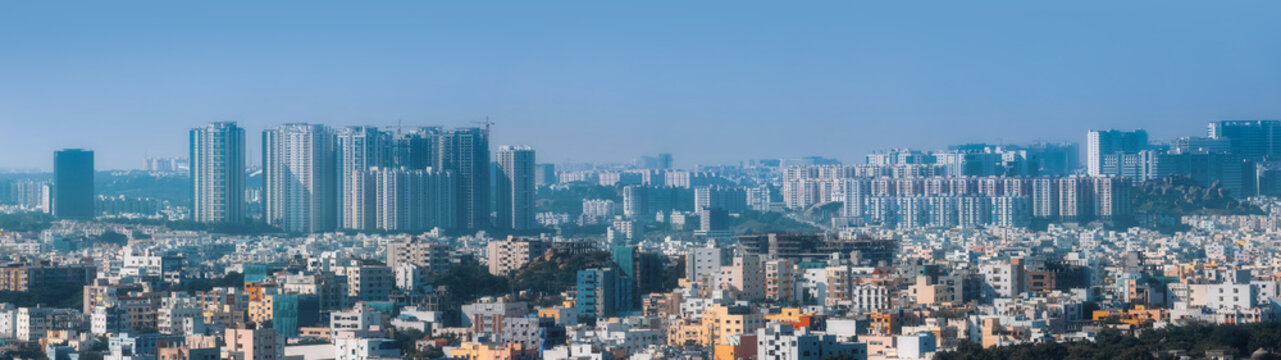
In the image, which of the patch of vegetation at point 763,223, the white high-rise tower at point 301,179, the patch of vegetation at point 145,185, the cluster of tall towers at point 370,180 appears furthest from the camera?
the patch of vegetation at point 145,185


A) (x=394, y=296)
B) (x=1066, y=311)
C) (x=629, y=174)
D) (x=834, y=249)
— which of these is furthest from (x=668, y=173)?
(x=1066, y=311)

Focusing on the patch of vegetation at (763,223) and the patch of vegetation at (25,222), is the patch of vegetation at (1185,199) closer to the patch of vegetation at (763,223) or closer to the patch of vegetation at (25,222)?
the patch of vegetation at (763,223)

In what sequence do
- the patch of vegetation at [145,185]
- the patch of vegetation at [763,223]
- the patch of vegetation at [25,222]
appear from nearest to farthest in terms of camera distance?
the patch of vegetation at [25,222] < the patch of vegetation at [763,223] < the patch of vegetation at [145,185]

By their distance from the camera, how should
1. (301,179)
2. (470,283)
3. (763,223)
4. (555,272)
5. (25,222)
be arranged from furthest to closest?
(301,179) → (763,223) → (25,222) → (555,272) → (470,283)

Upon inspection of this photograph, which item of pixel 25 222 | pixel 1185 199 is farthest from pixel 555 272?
pixel 1185 199

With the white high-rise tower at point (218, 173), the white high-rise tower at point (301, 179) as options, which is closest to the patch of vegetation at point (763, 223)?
the white high-rise tower at point (301, 179)

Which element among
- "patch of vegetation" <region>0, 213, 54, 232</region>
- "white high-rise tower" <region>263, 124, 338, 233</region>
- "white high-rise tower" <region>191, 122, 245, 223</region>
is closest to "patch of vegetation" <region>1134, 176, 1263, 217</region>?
"white high-rise tower" <region>263, 124, 338, 233</region>

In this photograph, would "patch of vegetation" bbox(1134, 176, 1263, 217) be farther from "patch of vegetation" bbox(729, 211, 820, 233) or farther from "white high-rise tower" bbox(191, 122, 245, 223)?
"white high-rise tower" bbox(191, 122, 245, 223)

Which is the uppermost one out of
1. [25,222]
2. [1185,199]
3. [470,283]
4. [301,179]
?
[301,179]

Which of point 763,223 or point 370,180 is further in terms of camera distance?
point 763,223

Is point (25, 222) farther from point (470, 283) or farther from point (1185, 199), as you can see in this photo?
point (470, 283)
